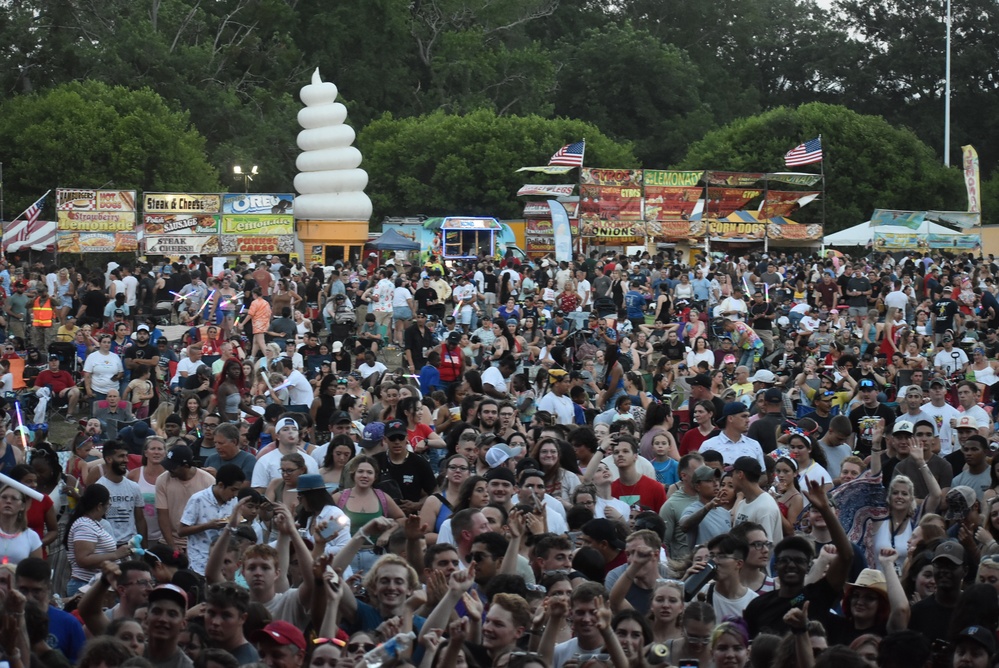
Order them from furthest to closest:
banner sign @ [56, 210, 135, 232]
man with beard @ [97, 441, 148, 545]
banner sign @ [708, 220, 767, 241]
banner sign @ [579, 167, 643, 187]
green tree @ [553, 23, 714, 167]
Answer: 1. green tree @ [553, 23, 714, 167]
2. banner sign @ [708, 220, 767, 241]
3. banner sign @ [579, 167, 643, 187]
4. banner sign @ [56, 210, 135, 232]
5. man with beard @ [97, 441, 148, 545]

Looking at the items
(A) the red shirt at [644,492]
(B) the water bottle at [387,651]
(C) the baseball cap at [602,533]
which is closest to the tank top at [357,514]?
(C) the baseball cap at [602,533]

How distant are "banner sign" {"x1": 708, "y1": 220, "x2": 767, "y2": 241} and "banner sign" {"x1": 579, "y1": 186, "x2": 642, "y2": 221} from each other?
106 inches

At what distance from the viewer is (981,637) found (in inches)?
247

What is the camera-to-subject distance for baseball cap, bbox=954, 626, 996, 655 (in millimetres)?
6250

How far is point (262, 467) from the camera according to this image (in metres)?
10.4

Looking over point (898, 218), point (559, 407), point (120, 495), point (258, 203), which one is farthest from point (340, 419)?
point (898, 218)

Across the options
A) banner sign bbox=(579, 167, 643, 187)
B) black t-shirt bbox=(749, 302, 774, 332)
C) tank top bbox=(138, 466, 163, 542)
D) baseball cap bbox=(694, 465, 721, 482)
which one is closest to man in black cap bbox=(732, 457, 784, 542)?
baseball cap bbox=(694, 465, 721, 482)

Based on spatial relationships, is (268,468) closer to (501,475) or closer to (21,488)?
(501,475)

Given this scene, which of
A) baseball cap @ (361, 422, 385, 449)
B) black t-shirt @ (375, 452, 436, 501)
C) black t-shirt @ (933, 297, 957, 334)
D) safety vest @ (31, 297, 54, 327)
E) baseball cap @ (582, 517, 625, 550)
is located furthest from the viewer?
black t-shirt @ (933, 297, 957, 334)

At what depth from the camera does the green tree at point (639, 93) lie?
63.1m

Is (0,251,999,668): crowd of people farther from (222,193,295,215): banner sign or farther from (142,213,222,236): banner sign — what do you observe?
(222,193,295,215): banner sign

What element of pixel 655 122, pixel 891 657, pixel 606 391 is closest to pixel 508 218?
pixel 655 122

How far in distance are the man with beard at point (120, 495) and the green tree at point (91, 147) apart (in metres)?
35.5

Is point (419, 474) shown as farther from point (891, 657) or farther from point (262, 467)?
point (891, 657)
